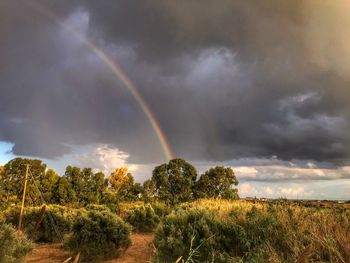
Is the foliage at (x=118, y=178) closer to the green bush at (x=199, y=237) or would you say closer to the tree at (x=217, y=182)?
the tree at (x=217, y=182)

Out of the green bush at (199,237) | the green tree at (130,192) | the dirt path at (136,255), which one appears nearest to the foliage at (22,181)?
the green tree at (130,192)

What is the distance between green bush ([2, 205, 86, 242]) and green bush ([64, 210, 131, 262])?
4957 mm

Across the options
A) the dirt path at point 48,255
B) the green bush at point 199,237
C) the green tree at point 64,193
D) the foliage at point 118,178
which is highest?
the foliage at point 118,178

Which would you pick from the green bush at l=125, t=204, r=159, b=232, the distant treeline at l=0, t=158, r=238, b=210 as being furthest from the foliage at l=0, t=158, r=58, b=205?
the green bush at l=125, t=204, r=159, b=232

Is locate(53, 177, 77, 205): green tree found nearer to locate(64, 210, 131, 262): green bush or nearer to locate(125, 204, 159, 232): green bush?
locate(125, 204, 159, 232): green bush

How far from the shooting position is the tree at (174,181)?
3512cm

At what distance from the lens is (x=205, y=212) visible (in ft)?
42.5

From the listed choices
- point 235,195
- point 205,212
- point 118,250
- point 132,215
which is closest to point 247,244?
point 205,212

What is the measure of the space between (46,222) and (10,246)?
11928 mm

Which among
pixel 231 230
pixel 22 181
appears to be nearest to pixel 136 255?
pixel 231 230

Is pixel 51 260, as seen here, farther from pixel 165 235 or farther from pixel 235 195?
pixel 235 195

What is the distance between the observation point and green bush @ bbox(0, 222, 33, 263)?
9.64 meters

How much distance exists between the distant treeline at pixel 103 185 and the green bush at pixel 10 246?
70.9 feet

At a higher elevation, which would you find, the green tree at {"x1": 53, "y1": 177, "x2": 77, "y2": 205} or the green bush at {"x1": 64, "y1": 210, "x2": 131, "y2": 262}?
the green tree at {"x1": 53, "y1": 177, "x2": 77, "y2": 205}
